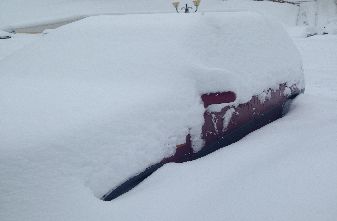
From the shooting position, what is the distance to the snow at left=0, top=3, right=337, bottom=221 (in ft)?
4.80

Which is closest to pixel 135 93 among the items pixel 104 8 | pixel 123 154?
pixel 123 154

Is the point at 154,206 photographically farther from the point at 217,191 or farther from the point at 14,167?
the point at 14,167

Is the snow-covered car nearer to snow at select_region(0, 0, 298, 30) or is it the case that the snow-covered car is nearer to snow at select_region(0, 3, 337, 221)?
snow at select_region(0, 3, 337, 221)

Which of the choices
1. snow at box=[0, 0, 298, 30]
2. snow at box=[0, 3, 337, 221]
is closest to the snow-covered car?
snow at box=[0, 3, 337, 221]

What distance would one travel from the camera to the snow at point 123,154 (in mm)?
1463

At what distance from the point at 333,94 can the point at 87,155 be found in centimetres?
419

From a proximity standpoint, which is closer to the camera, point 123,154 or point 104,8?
point 123,154

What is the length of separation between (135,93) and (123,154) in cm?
42

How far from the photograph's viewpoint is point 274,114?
3.15m

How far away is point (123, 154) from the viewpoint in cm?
170

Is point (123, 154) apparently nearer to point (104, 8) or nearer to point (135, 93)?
point (135, 93)

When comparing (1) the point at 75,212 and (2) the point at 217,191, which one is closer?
(1) the point at 75,212

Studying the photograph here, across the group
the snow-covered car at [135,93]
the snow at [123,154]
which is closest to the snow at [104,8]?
the snow-covered car at [135,93]

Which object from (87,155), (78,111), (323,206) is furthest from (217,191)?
(78,111)
